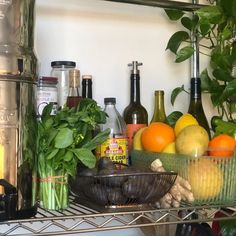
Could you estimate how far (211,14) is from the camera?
3.64 feet

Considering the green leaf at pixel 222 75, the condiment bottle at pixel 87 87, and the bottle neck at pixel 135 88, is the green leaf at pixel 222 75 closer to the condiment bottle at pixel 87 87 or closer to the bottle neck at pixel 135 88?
the bottle neck at pixel 135 88

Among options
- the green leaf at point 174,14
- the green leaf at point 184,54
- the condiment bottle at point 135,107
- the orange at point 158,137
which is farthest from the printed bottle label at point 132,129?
the green leaf at point 174,14

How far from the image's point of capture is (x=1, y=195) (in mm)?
691

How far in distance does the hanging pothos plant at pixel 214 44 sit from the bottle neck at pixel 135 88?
129 millimetres

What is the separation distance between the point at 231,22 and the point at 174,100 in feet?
0.83

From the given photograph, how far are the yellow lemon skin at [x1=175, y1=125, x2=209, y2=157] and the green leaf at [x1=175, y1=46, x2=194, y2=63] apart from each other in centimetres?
31

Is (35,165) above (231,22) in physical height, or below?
below

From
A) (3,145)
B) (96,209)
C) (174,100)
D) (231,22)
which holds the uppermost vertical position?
(231,22)

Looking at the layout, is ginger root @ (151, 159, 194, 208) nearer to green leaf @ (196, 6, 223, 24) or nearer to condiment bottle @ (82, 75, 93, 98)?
condiment bottle @ (82, 75, 93, 98)

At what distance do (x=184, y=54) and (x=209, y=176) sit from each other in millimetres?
415

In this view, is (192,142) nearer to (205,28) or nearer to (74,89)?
(74,89)

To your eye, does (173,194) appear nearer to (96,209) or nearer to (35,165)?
(96,209)

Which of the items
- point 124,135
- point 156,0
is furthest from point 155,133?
point 156,0

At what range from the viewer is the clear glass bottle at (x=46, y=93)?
90cm
